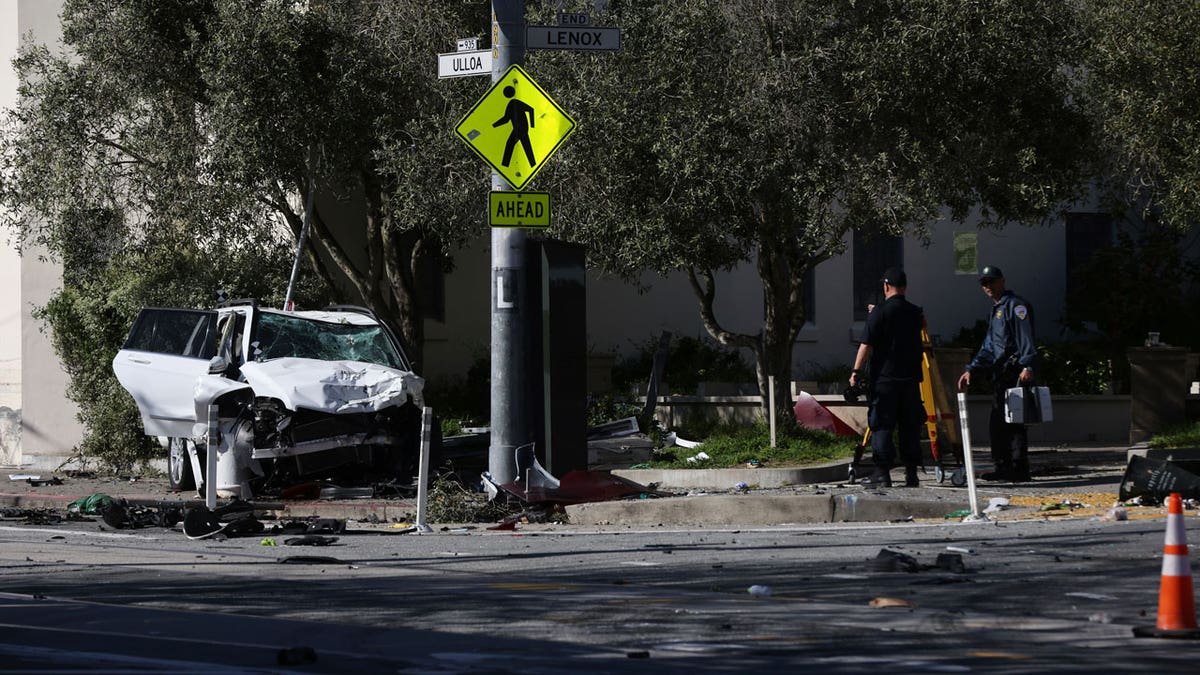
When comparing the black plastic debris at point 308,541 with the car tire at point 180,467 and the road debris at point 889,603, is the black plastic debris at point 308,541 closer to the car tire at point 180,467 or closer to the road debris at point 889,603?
the road debris at point 889,603

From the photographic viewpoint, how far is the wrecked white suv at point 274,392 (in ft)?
47.9

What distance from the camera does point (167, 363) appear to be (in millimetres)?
16344

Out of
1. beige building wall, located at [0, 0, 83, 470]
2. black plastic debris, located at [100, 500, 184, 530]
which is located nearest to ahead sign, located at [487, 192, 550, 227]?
black plastic debris, located at [100, 500, 184, 530]

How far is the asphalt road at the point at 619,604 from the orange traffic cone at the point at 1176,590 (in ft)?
0.23

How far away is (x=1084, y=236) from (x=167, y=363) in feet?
56.6

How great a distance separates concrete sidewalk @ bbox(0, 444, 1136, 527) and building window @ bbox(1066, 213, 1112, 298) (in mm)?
9459

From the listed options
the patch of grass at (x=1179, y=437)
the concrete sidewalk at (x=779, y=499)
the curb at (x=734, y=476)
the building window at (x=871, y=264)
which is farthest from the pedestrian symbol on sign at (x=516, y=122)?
the building window at (x=871, y=264)

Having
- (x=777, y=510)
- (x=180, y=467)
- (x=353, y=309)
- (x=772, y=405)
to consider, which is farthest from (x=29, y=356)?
(x=777, y=510)

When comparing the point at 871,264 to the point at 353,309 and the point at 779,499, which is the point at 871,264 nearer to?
the point at 353,309

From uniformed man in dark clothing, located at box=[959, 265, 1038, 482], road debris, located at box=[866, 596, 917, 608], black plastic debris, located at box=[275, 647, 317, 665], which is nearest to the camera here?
black plastic debris, located at box=[275, 647, 317, 665]

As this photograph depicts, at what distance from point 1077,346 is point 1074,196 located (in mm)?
6362

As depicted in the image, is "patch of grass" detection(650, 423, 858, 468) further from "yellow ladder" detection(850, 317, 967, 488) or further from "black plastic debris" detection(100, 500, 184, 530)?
"black plastic debris" detection(100, 500, 184, 530)

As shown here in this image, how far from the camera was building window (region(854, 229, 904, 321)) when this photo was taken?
26125mm

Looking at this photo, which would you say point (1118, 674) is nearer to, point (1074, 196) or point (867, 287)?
point (1074, 196)
